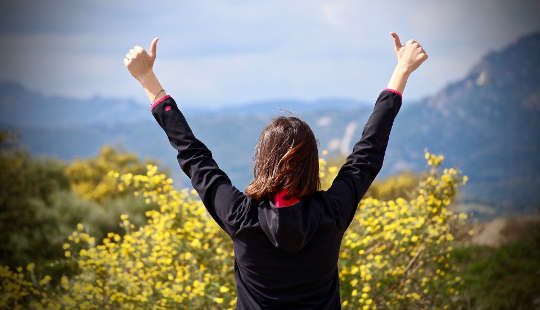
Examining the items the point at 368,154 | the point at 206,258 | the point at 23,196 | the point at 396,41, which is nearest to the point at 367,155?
the point at 368,154

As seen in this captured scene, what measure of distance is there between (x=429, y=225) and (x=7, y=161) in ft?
26.6

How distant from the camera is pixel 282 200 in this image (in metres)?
1.15

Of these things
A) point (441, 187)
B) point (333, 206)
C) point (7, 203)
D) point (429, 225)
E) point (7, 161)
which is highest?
point (7, 161)

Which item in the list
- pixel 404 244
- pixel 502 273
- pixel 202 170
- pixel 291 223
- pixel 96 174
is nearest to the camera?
pixel 291 223

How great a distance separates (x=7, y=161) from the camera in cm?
871

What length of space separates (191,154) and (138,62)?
310mm

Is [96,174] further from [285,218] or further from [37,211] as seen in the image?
[285,218]

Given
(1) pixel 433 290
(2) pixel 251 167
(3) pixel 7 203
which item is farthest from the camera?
(3) pixel 7 203

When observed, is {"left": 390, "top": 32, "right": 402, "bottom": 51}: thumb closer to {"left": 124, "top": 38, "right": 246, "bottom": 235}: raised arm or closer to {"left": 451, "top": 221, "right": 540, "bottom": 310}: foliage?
{"left": 124, "top": 38, "right": 246, "bottom": 235}: raised arm

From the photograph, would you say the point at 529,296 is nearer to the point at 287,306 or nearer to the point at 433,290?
the point at 433,290

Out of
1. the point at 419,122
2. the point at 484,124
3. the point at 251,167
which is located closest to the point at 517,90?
the point at 484,124

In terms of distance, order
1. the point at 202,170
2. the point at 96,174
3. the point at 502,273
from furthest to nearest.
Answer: the point at 96,174
the point at 502,273
the point at 202,170

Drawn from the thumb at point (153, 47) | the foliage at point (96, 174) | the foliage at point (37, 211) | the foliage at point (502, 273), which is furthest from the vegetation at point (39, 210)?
the thumb at point (153, 47)

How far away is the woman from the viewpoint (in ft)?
3.76
